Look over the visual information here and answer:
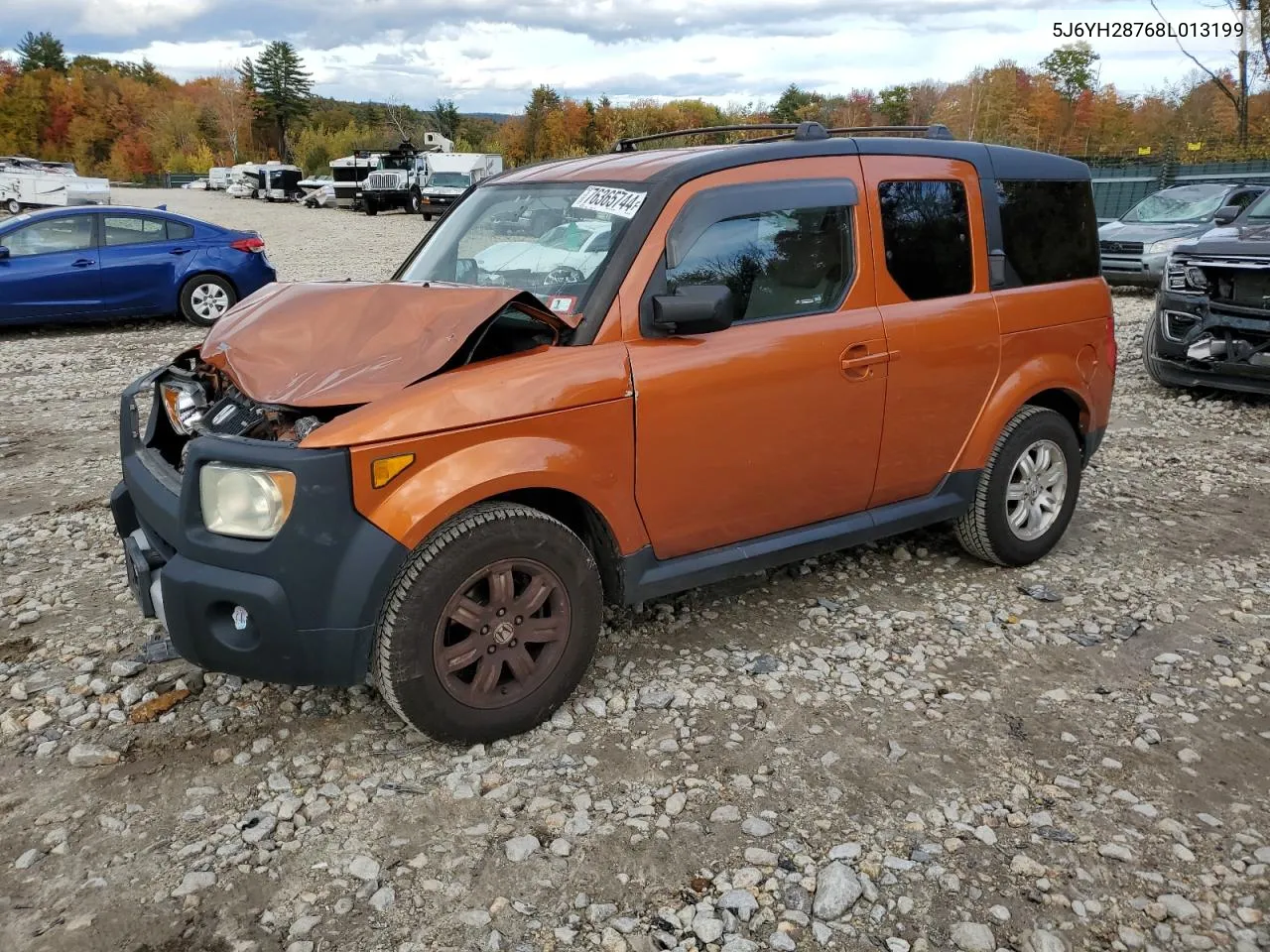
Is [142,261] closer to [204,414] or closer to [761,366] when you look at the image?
[204,414]

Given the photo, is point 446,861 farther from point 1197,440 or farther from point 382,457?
point 1197,440

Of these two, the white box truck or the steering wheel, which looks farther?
the white box truck

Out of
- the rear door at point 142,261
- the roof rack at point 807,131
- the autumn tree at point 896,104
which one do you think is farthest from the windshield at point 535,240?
the autumn tree at point 896,104

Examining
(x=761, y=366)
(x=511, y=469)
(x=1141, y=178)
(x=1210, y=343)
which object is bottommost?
(x=1210, y=343)

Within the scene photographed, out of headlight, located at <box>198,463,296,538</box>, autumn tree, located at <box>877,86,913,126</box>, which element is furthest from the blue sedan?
autumn tree, located at <box>877,86,913,126</box>

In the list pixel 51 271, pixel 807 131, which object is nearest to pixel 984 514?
pixel 807 131

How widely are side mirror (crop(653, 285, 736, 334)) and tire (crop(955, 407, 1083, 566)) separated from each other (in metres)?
1.85

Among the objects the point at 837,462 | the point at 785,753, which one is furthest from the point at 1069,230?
the point at 785,753

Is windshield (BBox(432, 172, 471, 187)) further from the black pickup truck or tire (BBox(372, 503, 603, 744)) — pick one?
tire (BBox(372, 503, 603, 744))

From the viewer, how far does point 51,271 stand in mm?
11094

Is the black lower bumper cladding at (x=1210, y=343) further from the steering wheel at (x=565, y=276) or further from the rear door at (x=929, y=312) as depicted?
the steering wheel at (x=565, y=276)

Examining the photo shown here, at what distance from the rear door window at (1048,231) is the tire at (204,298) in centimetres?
1025

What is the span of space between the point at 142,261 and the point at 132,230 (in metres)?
0.41

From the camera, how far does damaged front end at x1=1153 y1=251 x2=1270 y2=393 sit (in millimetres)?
7547
